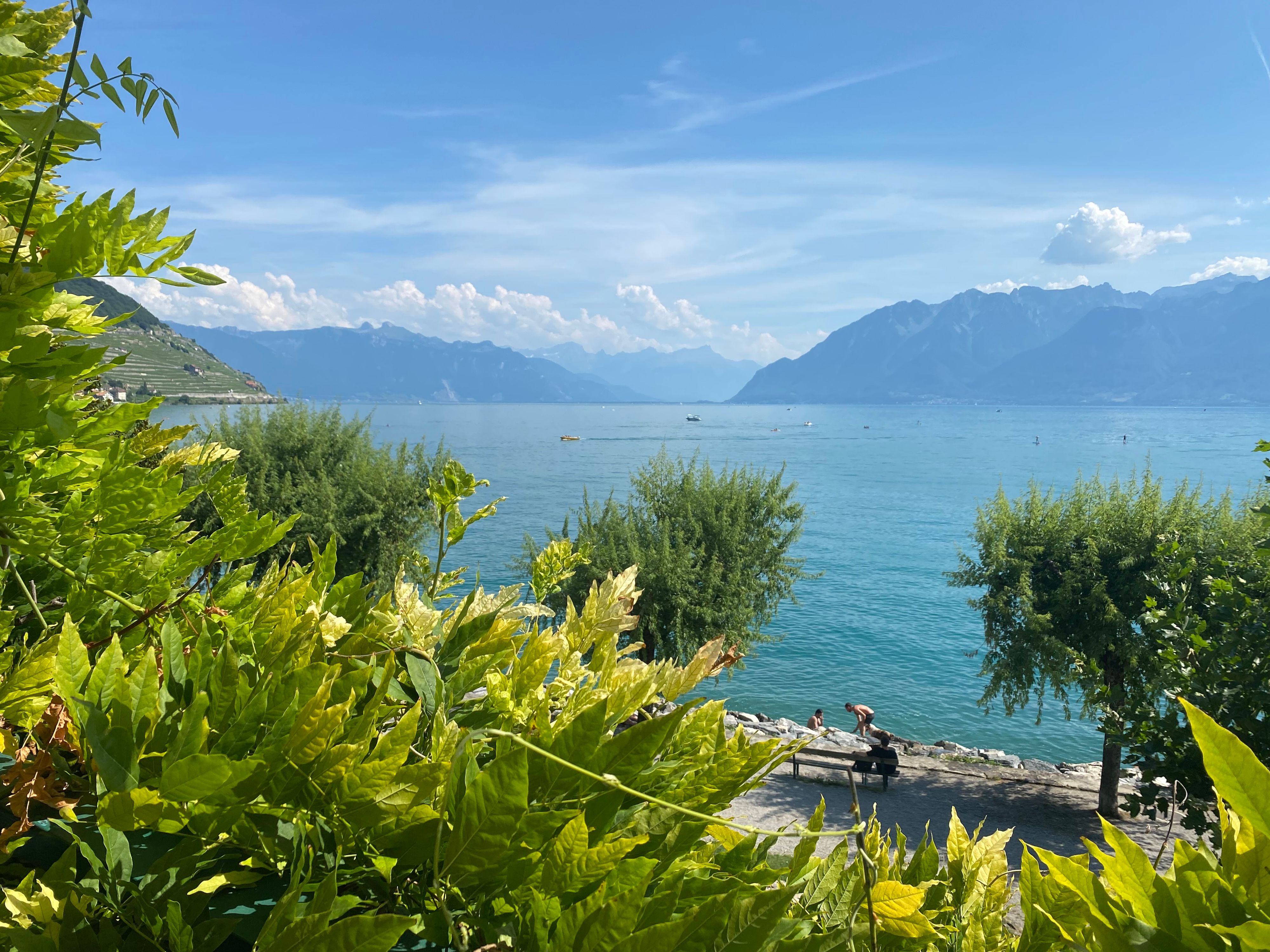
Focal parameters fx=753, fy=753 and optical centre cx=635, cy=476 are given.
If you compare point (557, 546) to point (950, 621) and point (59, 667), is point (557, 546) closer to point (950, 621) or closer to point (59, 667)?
point (59, 667)

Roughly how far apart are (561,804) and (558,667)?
1.64ft

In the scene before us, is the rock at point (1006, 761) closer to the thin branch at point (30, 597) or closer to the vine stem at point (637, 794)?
the vine stem at point (637, 794)

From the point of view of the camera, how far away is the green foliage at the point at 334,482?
25016 millimetres

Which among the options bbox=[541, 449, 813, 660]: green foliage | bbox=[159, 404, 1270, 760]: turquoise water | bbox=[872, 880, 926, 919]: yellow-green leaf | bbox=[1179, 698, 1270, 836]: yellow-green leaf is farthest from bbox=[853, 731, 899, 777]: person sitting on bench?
bbox=[1179, 698, 1270, 836]: yellow-green leaf

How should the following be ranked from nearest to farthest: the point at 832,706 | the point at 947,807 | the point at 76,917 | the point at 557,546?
the point at 76,917, the point at 557,546, the point at 947,807, the point at 832,706

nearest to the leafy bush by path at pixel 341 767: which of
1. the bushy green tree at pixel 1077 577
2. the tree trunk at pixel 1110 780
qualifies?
the bushy green tree at pixel 1077 577

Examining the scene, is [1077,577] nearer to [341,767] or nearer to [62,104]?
[341,767]

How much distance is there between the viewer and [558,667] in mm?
1351

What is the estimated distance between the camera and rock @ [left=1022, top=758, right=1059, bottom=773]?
81.0 ft

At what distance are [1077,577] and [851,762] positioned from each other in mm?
8221

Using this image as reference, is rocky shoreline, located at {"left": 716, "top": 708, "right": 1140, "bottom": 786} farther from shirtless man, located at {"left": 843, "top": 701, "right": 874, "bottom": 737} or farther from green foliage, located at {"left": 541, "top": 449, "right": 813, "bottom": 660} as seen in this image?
green foliage, located at {"left": 541, "top": 449, "right": 813, "bottom": 660}

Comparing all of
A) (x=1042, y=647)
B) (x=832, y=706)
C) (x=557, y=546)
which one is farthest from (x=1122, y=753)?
(x=557, y=546)

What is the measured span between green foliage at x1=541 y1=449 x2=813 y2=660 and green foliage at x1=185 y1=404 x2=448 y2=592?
5.06 metres

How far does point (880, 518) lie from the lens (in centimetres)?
8256
